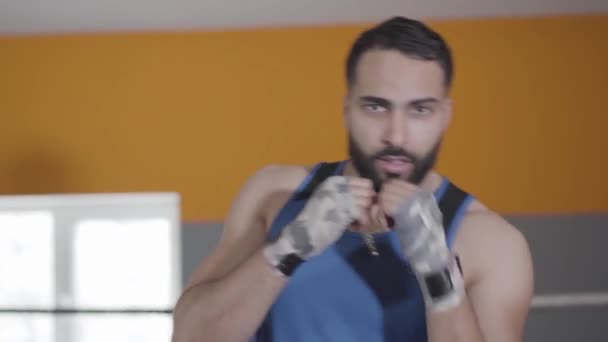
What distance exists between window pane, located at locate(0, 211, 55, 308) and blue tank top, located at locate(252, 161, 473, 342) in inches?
55.6

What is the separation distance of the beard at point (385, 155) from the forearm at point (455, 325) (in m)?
0.19

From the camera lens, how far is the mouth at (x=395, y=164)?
3.00 ft

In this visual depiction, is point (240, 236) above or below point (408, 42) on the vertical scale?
below

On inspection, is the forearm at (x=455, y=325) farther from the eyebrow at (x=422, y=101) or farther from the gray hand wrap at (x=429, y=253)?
the eyebrow at (x=422, y=101)

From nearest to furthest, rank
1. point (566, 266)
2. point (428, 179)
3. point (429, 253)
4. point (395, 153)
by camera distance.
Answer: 1. point (429, 253)
2. point (395, 153)
3. point (428, 179)
4. point (566, 266)

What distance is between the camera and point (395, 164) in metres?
0.92

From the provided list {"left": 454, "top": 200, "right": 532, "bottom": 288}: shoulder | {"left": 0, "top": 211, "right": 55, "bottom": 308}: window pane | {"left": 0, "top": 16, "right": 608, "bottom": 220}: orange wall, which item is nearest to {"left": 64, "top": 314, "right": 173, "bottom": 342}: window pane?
{"left": 0, "top": 211, "right": 55, "bottom": 308}: window pane

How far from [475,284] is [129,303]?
1446mm

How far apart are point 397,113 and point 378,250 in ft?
0.67

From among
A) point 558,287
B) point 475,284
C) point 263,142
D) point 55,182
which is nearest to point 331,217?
point 475,284

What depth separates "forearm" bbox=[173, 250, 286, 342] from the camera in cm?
86

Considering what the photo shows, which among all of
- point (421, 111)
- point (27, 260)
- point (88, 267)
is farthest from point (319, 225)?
point (27, 260)

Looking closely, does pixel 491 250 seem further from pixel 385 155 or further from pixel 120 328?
pixel 120 328

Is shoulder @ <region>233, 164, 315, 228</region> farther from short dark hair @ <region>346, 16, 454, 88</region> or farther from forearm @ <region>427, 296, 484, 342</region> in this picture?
forearm @ <region>427, 296, 484, 342</region>
